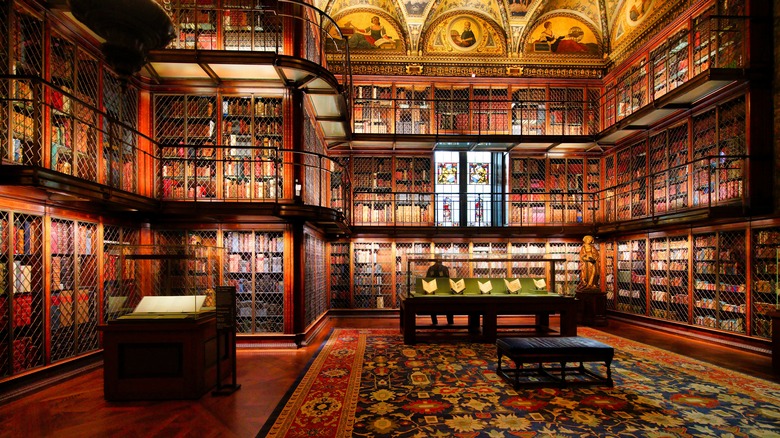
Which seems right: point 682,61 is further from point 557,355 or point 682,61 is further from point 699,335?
point 557,355

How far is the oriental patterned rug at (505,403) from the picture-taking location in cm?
399

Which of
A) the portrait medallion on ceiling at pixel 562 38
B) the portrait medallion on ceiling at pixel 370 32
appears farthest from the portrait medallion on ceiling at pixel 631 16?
the portrait medallion on ceiling at pixel 370 32

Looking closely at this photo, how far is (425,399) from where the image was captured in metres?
4.83

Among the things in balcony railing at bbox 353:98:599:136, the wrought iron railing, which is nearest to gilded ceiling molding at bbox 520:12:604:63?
balcony railing at bbox 353:98:599:136

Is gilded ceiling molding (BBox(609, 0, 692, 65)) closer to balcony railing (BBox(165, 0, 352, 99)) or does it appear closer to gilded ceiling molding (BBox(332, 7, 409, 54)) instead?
gilded ceiling molding (BBox(332, 7, 409, 54))

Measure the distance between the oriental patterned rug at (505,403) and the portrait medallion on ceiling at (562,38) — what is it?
9.32m

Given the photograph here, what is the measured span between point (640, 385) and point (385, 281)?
7.40 m

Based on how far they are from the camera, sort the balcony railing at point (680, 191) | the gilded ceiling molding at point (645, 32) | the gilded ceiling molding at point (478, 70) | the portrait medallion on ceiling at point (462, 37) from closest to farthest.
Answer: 1. the balcony railing at point (680, 191)
2. the gilded ceiling molding at point (645, 32)
3. the gilded ceiling molding at point (478, 70)
4. the portrait medallion on ceiling at point (462, 37)

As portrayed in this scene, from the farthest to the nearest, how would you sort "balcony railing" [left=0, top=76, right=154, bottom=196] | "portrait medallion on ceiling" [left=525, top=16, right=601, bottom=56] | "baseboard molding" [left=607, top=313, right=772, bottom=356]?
"portrait medallion on ceiling" [left=525, top=16, right=601, bottom=56] < "baseboard molding" [left=607, top=313, right=772, bottom=356] < "balcony railing" [left=0, top=76, right=154, bottom=196]

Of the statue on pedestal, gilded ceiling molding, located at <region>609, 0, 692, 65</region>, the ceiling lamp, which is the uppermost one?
gilded ceiling molding, located at <region>609, 0, 692, 65</region>

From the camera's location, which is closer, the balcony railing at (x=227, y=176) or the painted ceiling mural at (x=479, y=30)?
the balcony railing at (x=227, y=176)

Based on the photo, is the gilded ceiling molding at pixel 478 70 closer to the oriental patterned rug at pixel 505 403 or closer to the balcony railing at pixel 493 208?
the balcony railing at pixel 493 208

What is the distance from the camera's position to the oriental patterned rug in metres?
3.99

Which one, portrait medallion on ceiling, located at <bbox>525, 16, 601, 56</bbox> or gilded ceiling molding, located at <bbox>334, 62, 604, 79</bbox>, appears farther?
portrait medallion on ceiling, located at <bbox>525, 16, 601, 56</bbox>
